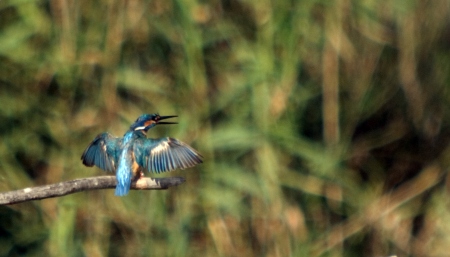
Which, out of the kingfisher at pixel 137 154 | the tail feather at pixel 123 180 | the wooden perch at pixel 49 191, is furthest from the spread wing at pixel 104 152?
the wooden perch at pixel 49 191

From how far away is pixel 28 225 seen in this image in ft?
12.6

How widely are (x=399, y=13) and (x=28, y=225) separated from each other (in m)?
1.59

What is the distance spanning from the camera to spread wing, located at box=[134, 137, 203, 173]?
102 inches

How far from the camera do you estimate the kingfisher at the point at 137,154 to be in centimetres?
261

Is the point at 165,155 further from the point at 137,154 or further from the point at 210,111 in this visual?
the point at 210,111

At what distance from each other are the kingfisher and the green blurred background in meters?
0.78

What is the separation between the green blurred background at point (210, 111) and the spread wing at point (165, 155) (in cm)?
90

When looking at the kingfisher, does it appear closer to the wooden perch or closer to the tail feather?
the tail feather

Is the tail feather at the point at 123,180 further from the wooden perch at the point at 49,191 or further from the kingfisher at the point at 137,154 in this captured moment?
the wooden perch at the point at 49,191

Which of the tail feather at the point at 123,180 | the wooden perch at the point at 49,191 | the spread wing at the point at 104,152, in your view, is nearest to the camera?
the wooden perch at the point at 49,191

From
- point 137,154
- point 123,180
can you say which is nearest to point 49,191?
point 123,180

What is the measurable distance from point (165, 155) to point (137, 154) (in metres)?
0.17

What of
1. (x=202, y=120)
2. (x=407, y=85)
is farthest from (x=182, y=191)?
(x=407, y=85)

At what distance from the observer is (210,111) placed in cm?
375
